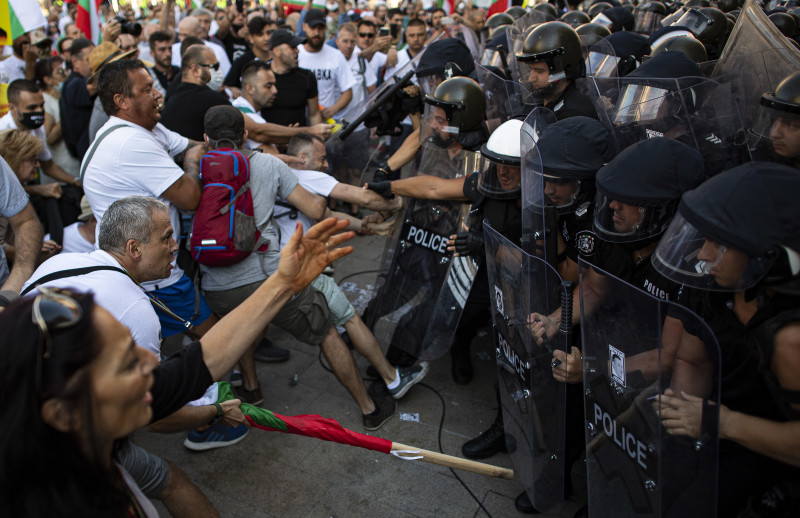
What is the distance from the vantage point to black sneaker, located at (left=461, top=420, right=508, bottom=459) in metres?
3.15

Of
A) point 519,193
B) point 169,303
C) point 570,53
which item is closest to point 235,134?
point 169,303

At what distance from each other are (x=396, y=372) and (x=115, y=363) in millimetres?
2470

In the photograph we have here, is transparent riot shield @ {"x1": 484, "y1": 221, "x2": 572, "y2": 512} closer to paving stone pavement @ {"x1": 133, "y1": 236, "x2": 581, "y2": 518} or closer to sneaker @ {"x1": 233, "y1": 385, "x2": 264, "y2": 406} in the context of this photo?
paving stone pavement @ {"x1": 133, "y1": 236, "x2": 581, "y2": 518}

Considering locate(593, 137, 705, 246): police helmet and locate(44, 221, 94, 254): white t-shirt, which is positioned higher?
locate(593, 137, 705, 246): police helmet

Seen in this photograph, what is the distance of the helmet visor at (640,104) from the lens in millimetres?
2979

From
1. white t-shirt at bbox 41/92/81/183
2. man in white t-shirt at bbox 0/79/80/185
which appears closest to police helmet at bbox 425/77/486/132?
man in white t-shirt at bbox 0/79/80/185

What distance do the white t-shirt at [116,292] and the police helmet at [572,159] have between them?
173 cm

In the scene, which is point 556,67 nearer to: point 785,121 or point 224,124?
point 785,121

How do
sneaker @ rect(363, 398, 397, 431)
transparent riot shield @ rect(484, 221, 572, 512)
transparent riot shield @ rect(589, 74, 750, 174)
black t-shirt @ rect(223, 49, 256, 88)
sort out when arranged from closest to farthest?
transparent riot shield @ rect(484, 221, 572, 512) < transparent riot shield @ rect(589, 74, 750, 174) < sneaker @ rect(363, 398, 397, 431) < black t-shirt @ rect(223, 49, 256, 88)

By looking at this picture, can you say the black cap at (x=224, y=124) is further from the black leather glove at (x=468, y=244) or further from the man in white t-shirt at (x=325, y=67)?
the man in white t-shirt at (x=325, y=67)

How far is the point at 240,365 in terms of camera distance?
368 cm

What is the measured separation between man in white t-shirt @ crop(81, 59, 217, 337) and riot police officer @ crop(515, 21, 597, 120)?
2.26 metres

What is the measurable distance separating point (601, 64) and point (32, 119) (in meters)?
4.30

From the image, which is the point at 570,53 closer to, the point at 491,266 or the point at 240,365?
the point at 491,266
